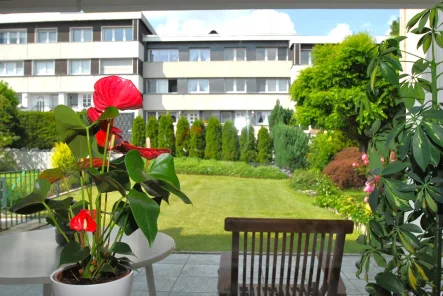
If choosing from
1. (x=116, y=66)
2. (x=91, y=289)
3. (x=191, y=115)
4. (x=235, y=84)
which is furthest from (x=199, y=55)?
(x=91, y=289)

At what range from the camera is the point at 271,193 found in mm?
3307

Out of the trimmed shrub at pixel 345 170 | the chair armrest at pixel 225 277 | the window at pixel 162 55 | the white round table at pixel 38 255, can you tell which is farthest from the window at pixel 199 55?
the chair armrest at pixel 225 277

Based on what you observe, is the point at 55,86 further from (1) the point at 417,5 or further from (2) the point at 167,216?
(1) the point at 417,5

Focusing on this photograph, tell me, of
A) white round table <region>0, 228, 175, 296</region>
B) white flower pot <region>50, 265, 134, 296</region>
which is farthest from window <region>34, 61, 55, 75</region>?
white flower pot <region>50, 265, 134, 296</region>

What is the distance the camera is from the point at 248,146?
3.30m

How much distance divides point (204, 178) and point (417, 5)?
6.29 ft

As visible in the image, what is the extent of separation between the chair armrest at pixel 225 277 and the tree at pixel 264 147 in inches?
57.5

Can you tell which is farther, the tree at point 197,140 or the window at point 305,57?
the tree at point 197,140

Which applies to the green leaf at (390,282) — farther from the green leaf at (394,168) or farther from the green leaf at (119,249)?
the green leaf at (119,249)

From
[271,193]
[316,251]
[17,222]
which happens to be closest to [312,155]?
[271,193]

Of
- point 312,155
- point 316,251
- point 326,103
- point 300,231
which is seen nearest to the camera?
point 300,231

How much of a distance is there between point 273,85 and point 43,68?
1685 mm

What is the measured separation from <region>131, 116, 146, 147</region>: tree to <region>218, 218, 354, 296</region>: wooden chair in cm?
149

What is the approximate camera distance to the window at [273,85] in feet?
10.2
